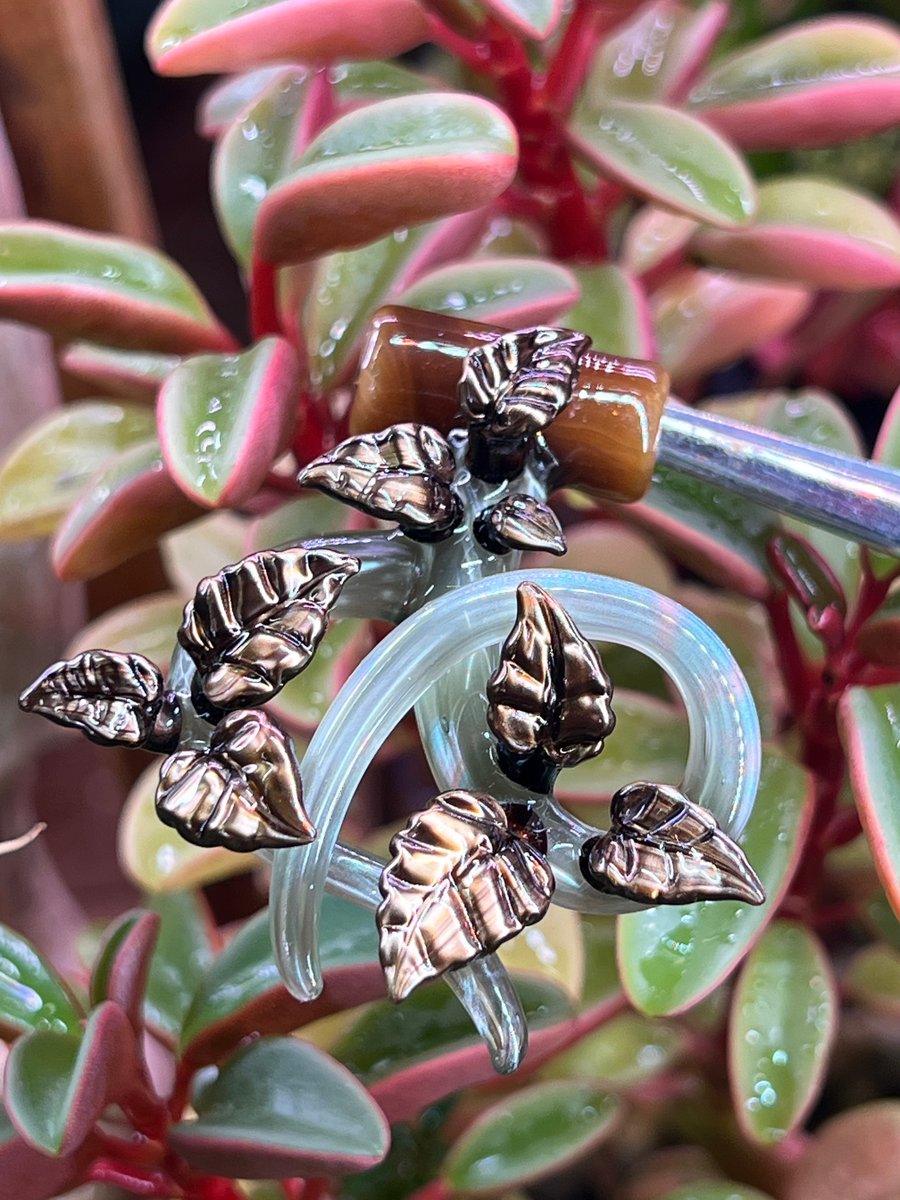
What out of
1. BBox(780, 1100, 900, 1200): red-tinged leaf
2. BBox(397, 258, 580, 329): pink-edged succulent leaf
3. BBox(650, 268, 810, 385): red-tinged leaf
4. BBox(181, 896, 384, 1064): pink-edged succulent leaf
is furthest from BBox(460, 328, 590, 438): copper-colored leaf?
BBox(780, 1100, 900, 1200): red-tinged leaf

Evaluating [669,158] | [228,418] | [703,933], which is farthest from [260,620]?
[669,158]

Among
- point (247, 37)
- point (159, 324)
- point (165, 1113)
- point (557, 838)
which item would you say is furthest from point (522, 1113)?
point (247, 37)

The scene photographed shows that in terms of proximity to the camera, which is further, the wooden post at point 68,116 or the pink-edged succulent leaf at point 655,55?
the wooden post at point 68,116

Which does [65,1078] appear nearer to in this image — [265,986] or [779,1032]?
[265,986]

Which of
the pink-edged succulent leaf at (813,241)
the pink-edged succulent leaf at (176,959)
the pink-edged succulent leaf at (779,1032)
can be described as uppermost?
the pink-edged succulent leaf at (813,241)

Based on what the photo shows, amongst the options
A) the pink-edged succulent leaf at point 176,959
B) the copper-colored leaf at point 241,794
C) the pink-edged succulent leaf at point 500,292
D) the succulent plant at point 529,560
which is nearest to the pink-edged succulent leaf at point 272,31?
the succulent plant at point 529,560

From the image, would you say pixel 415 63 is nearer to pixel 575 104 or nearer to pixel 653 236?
pixel 653 236

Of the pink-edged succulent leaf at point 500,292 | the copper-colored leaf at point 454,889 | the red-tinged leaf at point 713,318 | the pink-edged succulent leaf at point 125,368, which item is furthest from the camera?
the red-tinged leaf at point 713,318

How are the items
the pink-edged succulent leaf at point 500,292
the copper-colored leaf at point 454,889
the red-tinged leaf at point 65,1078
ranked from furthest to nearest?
the pink-edged succulent leaf at point 500,292
the red-tinged leaf at point 65,1078
the copper-colored leaf at point 454,889

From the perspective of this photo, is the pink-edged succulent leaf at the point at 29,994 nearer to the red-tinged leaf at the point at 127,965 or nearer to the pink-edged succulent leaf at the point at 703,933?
the red-tinged leaf at the point at 127,965
